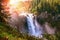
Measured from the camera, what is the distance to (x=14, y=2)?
4684 mm

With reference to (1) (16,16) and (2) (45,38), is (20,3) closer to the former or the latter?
(1) (16,16)

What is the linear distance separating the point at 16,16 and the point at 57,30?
509 mm

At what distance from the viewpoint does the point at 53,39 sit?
183 inches

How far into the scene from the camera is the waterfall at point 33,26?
468 cm

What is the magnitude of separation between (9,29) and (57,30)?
1.85 ft

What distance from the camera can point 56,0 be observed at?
468cm

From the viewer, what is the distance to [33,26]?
4727 millimetres

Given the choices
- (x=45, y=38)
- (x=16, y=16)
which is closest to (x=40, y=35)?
(x=45, y=38)

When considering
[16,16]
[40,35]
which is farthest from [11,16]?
[40,35]

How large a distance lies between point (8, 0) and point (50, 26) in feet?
1.91

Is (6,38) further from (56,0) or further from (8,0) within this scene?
(56,0)

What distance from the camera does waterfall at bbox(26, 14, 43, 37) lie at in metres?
4.68

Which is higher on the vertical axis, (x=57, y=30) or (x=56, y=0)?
(x=56, y=0)

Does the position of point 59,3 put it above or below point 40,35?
above
